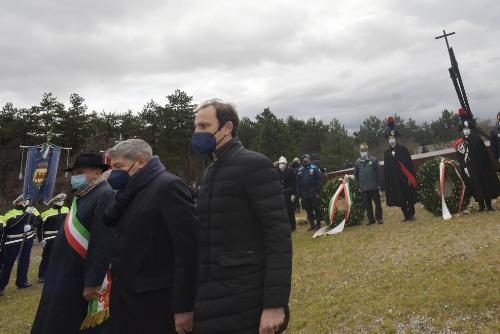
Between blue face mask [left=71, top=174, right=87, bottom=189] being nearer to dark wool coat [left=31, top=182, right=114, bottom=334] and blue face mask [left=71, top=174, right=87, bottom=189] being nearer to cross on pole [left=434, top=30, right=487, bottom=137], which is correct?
dark wool coat [left=31, top=182, right=114, bottom=334]

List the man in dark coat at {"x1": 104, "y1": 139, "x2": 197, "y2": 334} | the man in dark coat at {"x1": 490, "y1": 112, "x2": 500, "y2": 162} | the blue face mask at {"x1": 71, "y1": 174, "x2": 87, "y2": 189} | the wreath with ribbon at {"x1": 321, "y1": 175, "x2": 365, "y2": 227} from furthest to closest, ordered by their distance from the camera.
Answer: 1. the wreath with ribbon at {"x1": 321, "y1": 175, "x2": 365, "y2": 227}
2. the man in dark coat at {"x1": 490, "y1": 112, "x2": 500, "y2": 162}
3. the blue face mask at {"x1": 71, "y1": 174, "x2": 87, "y2": 189}
4. the man in dark coat at {"x1": 104, "y1": 139, "x2": 197, "y2": 334}

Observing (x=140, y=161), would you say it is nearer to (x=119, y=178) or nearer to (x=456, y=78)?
(x=119, y=178)

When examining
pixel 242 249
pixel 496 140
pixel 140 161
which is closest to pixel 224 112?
pixel 242 249

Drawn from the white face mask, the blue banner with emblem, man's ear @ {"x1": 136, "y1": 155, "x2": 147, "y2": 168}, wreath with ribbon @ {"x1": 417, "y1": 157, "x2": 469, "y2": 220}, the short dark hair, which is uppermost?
the blue banner with emblem

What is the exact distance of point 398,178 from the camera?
11.0 metres

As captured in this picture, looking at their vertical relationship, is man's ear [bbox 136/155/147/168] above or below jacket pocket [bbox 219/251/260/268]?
above

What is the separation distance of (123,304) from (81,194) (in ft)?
5.18

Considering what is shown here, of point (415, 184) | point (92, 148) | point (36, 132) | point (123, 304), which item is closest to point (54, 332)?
point (123, 304)

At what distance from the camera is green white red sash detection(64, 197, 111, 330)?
380cm

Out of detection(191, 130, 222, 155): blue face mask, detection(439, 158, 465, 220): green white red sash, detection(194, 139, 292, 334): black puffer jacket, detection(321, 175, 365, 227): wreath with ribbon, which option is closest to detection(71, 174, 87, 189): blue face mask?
detection(191, 130, 222, 155): blue face mask

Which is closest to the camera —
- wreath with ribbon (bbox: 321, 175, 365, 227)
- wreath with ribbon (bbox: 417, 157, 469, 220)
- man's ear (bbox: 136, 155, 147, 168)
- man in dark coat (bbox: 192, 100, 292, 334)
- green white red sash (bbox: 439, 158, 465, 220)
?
man in dark coat (bbox: 192, 100, 292, 334)

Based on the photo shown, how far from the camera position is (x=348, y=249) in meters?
8.39

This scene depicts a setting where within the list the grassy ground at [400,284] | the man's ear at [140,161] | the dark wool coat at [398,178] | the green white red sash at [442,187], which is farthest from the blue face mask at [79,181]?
the dark wool coat at [398,178]

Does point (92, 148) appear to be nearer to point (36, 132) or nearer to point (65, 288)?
point (36, 132)
